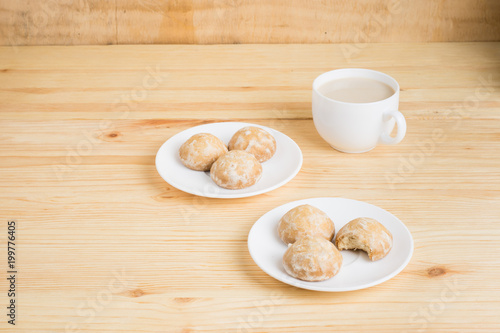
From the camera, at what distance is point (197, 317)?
688 millimetres

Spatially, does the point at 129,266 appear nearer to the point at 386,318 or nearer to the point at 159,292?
the point at 159,292

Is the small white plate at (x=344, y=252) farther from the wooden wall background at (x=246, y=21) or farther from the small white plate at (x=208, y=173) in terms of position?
the wooden wall background at (x=246, y=21)

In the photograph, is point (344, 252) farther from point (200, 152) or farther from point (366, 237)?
point (200, 152)

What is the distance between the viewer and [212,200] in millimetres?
910

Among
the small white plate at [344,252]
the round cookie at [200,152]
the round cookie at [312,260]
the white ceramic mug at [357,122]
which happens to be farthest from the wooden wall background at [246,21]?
the round cookie at [312,260]

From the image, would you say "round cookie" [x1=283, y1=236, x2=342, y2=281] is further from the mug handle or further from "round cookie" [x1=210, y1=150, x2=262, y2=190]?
the mug handle

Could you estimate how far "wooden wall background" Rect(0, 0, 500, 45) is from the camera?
4.82 ft

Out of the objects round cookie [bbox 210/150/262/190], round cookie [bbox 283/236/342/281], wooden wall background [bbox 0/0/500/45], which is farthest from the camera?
wooden wall background [bbox 0/0/500/45]

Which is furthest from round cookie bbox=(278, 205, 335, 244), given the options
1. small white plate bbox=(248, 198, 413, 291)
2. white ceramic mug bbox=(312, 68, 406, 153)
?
white ceramic mug bbox=(312, 68, 406, 153)

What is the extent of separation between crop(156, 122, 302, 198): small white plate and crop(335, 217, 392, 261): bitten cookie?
6.5 inches

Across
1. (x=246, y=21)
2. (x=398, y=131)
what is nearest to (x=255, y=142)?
(x=398, y=131)

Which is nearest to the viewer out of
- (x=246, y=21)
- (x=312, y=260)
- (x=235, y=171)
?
(x=312, y=260)

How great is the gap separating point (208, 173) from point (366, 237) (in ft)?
1.03

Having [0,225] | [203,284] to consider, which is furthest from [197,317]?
[0,225]
